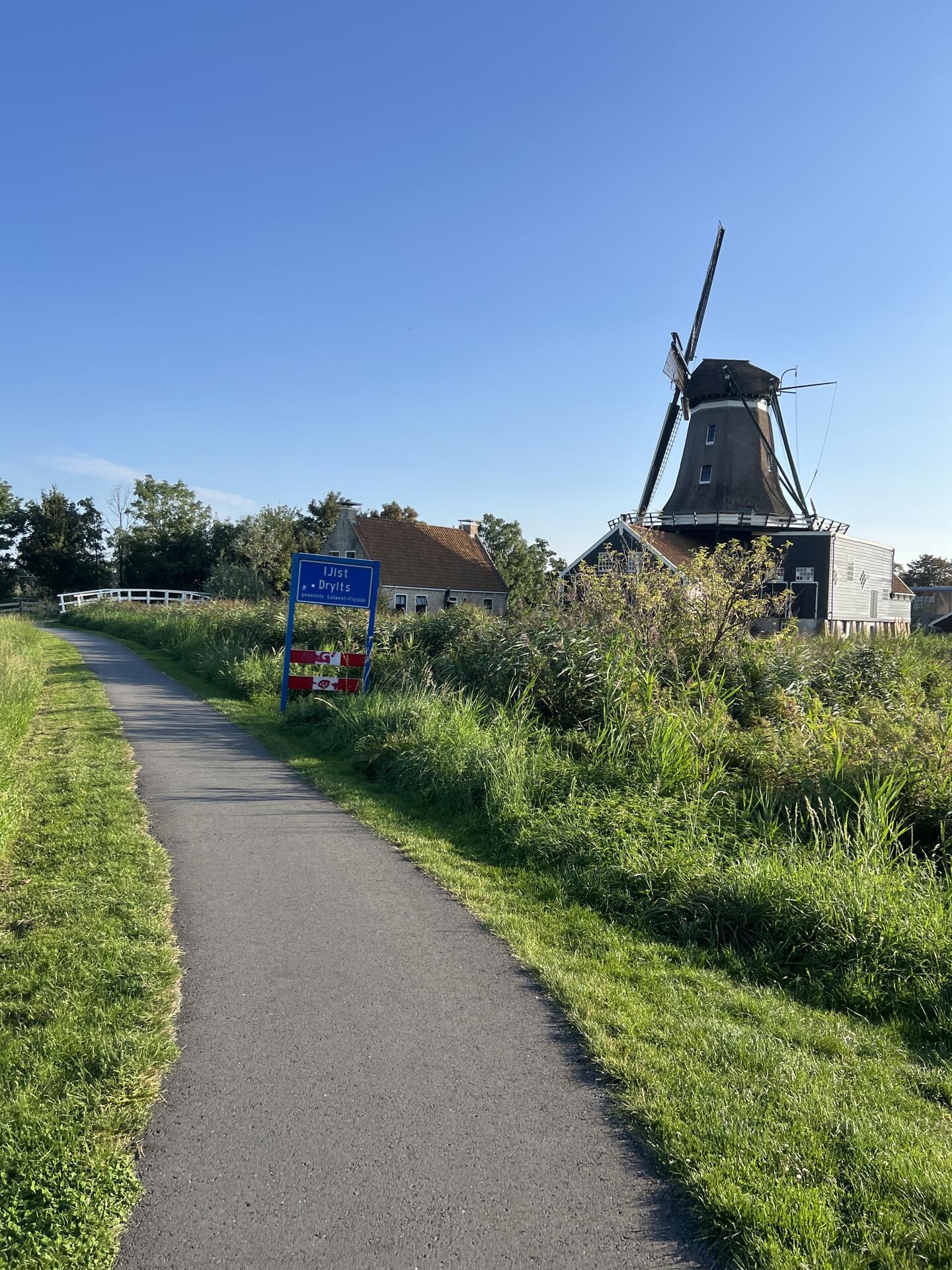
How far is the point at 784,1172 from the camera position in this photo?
9.24ft

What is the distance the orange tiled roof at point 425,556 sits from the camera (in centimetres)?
4606

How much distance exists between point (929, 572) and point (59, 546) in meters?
97.6

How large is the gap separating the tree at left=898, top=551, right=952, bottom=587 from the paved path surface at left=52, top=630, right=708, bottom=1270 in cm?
10731

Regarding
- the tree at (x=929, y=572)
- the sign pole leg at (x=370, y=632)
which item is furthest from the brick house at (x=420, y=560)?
the tree at (x=929, y=572)

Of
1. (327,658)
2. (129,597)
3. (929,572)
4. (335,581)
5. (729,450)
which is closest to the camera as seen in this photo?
(327,658)

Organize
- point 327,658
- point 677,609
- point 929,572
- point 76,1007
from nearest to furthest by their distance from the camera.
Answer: point 76,1007
point 677,609
point 327,658
point 929,572

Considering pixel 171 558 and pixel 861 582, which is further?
pixel 171 558

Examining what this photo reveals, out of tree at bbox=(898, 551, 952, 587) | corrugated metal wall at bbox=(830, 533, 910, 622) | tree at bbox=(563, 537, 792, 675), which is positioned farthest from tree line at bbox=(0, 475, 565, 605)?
tree at bbox=(898, 551, 952, 587)

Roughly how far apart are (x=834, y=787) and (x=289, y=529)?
1893 inches

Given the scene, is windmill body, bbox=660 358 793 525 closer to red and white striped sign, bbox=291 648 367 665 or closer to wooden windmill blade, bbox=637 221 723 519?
wooden windmill blade, bbox=637 221 723 519

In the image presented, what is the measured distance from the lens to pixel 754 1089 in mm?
3311

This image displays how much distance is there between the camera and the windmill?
133 ft

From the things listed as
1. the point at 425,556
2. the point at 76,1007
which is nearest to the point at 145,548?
the point at 425,556

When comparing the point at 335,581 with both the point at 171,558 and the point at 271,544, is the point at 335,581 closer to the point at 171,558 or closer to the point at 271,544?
the point at 271,544
